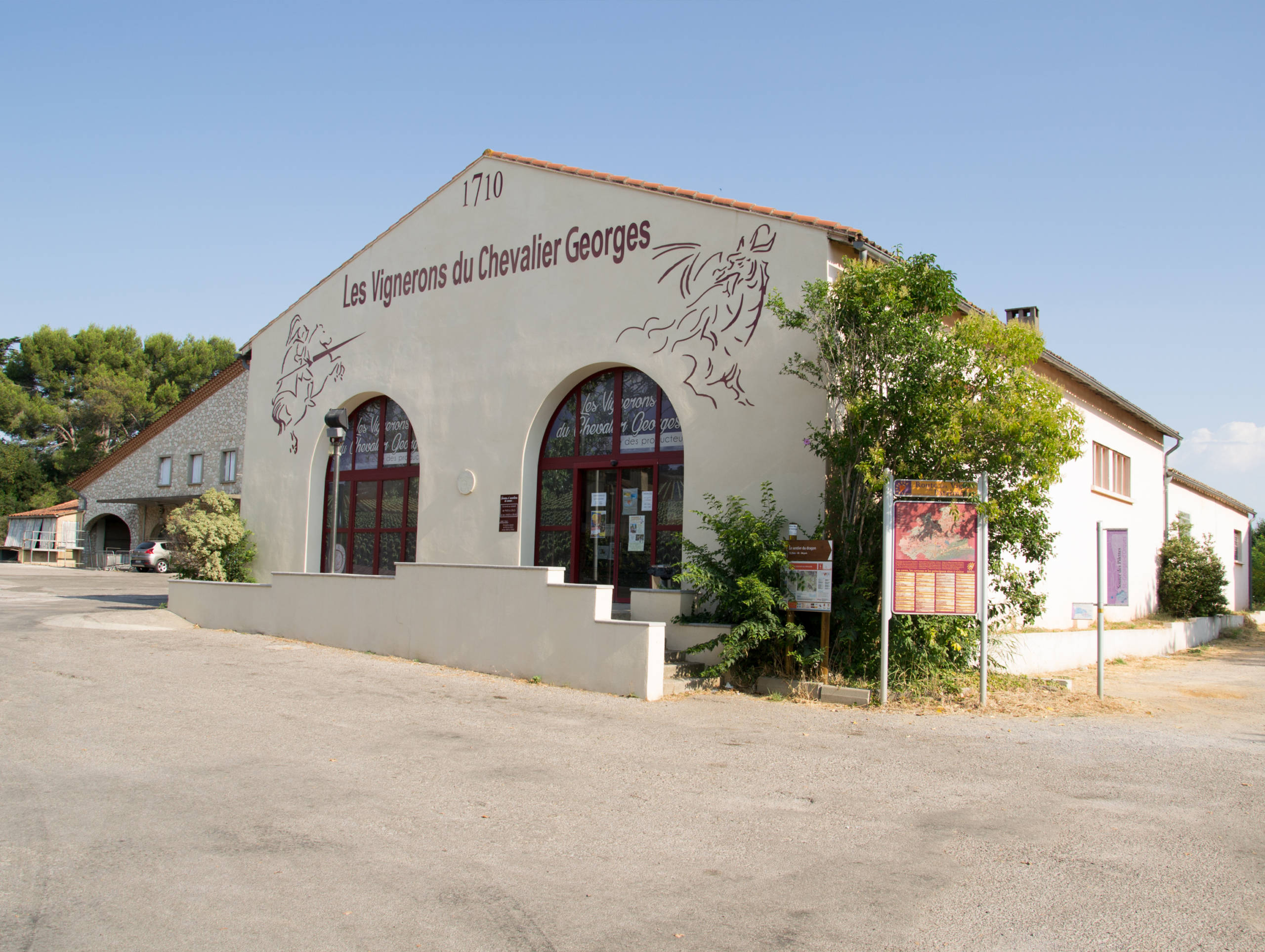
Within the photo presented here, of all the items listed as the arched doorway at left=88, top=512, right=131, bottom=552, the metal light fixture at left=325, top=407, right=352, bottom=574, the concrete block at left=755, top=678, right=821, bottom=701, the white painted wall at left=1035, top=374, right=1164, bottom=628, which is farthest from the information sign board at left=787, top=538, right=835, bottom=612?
the arched doorway at left=88, top=512, right=131, bottom=552

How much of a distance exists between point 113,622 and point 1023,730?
14.1 meters

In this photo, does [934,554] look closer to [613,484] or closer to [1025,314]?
[613,484]

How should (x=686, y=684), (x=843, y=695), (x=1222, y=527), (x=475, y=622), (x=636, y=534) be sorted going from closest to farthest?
1. (x=843, y=695)
2. (x=686, y=684)
3. (x=475, y=622)
4. (x=636, y=534)
5. (x=1222, y=527)

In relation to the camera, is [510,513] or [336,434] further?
[336,434]

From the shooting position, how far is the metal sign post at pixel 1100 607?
10.3 metres

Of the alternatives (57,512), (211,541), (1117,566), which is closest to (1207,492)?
(1117,566)

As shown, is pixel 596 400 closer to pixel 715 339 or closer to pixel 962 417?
pixel 715 339

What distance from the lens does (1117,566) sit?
15148 mm

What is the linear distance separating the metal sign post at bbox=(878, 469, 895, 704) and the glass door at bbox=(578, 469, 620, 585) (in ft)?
15.5

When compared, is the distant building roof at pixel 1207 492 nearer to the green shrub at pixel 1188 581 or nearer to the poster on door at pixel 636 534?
the green shrub at pixel 1188 581

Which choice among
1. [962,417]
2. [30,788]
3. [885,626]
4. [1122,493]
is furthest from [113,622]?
[1122,493]

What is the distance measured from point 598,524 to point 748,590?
168 inches

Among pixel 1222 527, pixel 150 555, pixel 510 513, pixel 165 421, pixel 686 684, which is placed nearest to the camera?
pixel 686 684

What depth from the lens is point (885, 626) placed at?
9594mm
